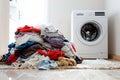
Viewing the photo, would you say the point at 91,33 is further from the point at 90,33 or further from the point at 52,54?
the point at 52,54

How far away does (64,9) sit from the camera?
405cm

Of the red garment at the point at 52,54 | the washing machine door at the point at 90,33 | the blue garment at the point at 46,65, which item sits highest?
the washing machine door at the point at 90,33

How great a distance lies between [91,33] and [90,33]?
0.02m

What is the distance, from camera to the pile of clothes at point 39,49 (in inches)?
78.2

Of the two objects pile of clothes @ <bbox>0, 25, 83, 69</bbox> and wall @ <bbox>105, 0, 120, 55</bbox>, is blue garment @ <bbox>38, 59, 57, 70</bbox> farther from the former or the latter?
wall @ <bbox>105, 0, 120, 55</bbox>

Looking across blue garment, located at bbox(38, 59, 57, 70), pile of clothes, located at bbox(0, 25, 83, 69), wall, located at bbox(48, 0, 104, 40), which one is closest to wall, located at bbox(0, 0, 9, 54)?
pile of clothes, located at bbox(0, 25, 83, 69)

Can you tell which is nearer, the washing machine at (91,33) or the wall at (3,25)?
the wall at (3,25)

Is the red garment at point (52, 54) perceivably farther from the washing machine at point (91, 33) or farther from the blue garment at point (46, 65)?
the washing machine at point (91, 33)

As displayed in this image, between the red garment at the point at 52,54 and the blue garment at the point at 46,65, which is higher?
the red garment at the point at 52,54

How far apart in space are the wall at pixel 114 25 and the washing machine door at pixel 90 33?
0.23 metres

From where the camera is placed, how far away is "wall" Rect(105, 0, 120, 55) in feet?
10.5

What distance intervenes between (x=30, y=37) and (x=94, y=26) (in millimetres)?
1474

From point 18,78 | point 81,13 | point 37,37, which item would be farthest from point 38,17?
point 18,78

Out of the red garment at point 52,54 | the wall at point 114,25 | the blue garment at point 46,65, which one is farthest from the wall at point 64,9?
the blue garment at point 46,65
